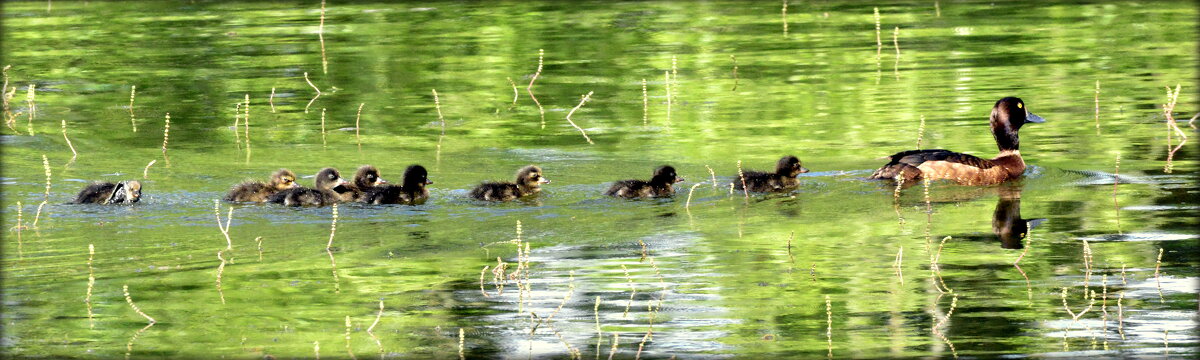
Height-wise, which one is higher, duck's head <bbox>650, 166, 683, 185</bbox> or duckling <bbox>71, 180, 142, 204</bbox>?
duckling <bbox>71, 180, 142, 204</bbox>

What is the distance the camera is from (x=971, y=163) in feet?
41.5

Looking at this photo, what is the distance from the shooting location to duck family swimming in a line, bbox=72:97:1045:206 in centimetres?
1173

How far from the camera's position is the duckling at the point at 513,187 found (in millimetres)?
11891

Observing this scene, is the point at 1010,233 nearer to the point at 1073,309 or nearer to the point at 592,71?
the point at 1073,309

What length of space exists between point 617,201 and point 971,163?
2637 millimetres

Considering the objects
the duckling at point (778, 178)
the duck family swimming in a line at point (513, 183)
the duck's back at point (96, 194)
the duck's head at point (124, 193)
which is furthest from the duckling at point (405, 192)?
the duckling at point (778, 178)

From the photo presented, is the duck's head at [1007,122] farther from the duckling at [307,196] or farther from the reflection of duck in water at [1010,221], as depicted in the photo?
the duckling at [307,196]

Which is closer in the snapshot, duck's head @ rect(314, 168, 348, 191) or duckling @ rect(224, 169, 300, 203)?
duckling @ rect(224, 169, 300, 203)

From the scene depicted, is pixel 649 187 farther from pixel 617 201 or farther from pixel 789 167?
pixel 789 167

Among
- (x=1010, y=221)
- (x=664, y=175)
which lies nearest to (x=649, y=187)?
(x=664, y=175)

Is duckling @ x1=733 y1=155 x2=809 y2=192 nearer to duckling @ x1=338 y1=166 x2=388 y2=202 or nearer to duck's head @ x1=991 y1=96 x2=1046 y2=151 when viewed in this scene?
duck's head @ x1=991 y1=96 x2=1046 y2=151

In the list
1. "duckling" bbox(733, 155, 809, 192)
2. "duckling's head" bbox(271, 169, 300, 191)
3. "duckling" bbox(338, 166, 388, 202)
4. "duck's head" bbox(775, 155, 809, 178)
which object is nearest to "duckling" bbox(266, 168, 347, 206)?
"duckling" bbox(338, 166, 388, 202)

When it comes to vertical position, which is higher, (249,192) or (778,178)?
(249,192)

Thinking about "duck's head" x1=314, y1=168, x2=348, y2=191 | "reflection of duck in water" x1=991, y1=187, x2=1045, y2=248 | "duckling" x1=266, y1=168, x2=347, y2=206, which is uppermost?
"duck's head" x1=314, y1=168, x2=348, y2=191
